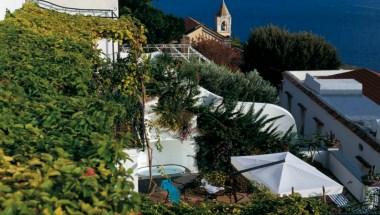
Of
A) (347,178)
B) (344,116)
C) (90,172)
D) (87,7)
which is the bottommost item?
(347,178)

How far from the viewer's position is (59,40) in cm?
873

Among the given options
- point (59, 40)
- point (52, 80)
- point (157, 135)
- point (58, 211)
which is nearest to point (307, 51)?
point (157, 135)

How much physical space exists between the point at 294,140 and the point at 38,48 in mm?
7650

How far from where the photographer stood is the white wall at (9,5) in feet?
35.0

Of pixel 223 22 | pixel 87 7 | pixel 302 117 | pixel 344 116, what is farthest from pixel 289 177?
pixel 223 22

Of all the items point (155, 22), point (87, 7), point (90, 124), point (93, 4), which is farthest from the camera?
point (155, 22)

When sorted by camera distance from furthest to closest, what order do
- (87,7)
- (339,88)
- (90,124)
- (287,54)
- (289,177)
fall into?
(287,54) < (87,7) < (339,88) < (289,177) < (90,124)

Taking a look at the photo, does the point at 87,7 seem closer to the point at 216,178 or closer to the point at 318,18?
Answer: the point at 216,178

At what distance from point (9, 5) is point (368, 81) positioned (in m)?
12.4

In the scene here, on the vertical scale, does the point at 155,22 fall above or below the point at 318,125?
above

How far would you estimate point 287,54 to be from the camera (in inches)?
1289

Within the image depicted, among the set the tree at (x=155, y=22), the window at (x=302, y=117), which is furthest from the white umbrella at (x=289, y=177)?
the tree at (x=155, y=22)

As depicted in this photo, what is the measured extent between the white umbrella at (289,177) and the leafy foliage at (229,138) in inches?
73.5

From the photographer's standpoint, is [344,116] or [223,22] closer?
[344,116]
